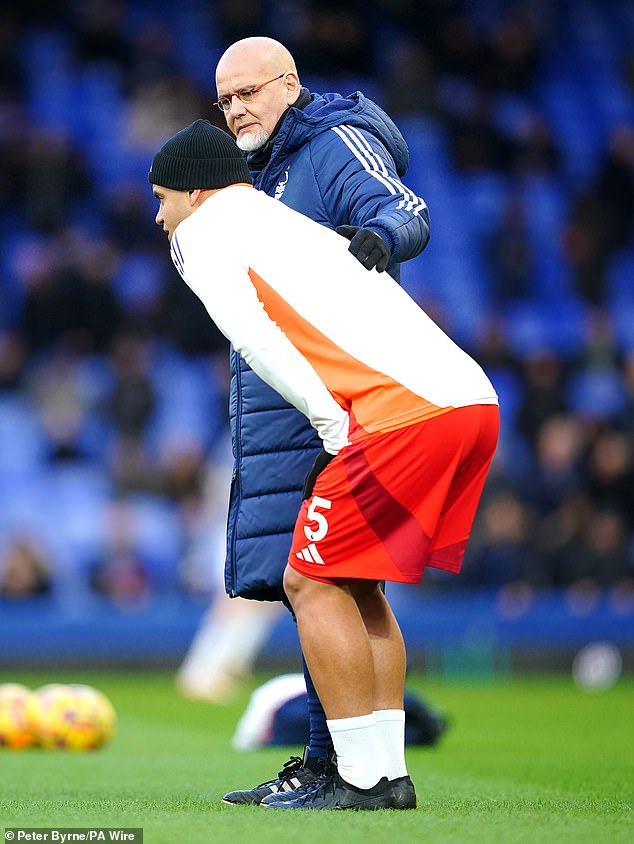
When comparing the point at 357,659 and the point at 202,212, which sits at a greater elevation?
the point at 202,212

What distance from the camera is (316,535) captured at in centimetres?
400

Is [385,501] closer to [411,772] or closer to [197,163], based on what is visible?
[197,163]

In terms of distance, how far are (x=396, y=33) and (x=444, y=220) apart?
9.03 feet

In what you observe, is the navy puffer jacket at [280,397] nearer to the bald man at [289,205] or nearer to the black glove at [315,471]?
the bald man at [289,205]

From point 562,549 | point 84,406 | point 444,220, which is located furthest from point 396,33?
point 562,549

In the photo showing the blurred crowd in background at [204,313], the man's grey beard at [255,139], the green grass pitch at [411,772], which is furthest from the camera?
the blurred crowd in background at [204,313]

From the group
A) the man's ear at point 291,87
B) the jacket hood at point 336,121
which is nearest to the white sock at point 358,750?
the jacket hood at point 336,121

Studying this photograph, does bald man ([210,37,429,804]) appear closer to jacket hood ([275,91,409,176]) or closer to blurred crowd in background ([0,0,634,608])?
jacket hood ([275,91,409,176])

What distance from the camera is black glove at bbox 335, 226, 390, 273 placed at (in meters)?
4.08

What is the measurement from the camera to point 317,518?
4.00 meters

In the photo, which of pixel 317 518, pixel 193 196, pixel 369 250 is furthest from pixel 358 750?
pixel 193 196

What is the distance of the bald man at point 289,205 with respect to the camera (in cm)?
444

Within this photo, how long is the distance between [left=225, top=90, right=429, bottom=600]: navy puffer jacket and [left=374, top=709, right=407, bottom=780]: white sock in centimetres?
55

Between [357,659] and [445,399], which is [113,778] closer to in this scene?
[357,659]
